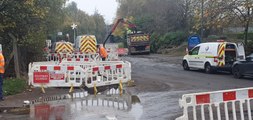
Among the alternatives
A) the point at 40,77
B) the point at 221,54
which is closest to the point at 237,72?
the point at 221,54

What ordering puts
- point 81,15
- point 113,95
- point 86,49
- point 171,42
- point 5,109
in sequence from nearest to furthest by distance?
point 5,109, point 113,95, point 86,49, point 171,42, point 81,15

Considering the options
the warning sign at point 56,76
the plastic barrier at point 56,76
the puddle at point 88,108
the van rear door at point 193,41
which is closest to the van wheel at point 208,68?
the plastic barrier at point 56,76

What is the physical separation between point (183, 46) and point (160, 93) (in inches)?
1413

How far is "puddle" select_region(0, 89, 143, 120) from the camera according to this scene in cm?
1061

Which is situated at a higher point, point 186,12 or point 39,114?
point 186,12

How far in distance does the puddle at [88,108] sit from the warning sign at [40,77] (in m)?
1.29

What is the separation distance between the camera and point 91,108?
1191 cm

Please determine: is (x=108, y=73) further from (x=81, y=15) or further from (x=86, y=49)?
(x=81, y=15)

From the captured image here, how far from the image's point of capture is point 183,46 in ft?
166

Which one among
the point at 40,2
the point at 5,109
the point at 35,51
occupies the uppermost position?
the point at 40,2

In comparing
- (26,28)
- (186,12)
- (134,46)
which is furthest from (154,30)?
(26,28)

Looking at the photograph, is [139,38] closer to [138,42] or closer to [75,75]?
[138,42]

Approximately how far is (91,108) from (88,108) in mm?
87

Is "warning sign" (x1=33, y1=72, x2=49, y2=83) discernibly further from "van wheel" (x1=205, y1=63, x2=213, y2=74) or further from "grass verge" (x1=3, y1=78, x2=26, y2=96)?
"van wheel" (x1=205, y1=63, x2=213, y2=74)
